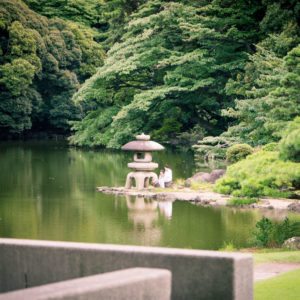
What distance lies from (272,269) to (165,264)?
4.85 metres

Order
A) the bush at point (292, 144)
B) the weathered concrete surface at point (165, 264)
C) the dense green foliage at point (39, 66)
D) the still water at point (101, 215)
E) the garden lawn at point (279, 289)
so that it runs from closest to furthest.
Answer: the weathered concrete surface at point (165, 264)
the garden lawn at point (279, 289)
the bush at point (292, 144)
the still water at point (101, 215)
the dense green foliage at point (39, 66)

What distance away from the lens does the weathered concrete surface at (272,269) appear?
9.40m

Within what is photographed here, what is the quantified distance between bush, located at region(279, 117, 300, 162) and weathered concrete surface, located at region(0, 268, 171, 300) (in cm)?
722

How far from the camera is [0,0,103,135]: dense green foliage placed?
4991 centimetres

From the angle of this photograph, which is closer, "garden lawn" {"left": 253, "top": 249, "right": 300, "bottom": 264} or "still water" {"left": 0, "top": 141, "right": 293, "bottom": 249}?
"garden lawn" {"left": 253, "top": 249, "right": 300, "bottom": 264}

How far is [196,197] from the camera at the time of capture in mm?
22094

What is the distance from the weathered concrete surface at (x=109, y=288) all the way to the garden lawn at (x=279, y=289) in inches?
111

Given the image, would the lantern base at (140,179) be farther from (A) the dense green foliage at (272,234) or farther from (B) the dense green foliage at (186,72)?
(A) the dense green foliage at (272,234)

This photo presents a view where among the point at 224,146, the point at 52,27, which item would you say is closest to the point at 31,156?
the point at 224,146

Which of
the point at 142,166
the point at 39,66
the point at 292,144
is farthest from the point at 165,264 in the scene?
the point at 39,66

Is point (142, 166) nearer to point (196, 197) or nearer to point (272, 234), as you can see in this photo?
point (196, 197)

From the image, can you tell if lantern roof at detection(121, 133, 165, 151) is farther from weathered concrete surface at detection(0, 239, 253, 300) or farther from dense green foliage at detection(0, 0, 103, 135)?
dense green foliage at detection(0, 0, 103, 135)

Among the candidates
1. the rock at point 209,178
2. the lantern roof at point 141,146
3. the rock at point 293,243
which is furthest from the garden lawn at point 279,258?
the lantern roof at point 141,146

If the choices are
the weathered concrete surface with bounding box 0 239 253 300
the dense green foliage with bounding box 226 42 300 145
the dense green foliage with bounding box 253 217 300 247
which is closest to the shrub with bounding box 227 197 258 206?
the dense green foliage with bounding box 226 42 300 145
